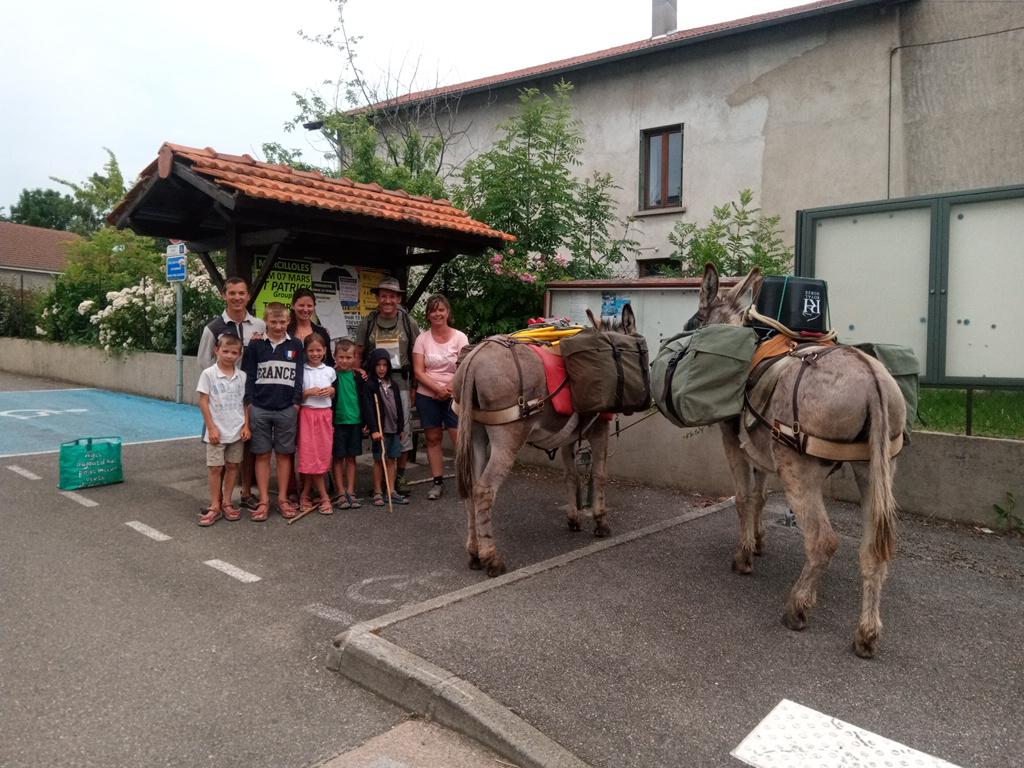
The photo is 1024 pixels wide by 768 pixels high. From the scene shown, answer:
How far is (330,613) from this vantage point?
433 centimetres

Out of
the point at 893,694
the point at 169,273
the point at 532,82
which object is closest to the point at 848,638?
the point at 893,694

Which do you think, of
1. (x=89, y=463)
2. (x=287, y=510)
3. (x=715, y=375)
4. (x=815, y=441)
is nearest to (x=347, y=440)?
(x=287, y=510)

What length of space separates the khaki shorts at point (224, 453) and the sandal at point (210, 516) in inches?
16.7

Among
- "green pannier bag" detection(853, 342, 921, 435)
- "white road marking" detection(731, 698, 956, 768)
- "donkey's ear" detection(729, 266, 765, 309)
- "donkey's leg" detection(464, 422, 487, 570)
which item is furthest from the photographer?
"donkey's leg" detection(464, 422, 487, 570)

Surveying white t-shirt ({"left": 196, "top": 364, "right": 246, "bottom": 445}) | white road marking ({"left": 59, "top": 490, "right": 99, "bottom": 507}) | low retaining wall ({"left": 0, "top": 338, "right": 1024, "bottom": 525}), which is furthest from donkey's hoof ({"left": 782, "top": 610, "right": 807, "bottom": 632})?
white road marking ({"left": 59, "top": 490, "right": 99, "bottom": 507})

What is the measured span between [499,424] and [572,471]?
4.42 ft

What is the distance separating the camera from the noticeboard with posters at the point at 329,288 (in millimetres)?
7531

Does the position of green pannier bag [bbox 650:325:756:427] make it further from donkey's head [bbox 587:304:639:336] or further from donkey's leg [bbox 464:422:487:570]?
donkey's leg [bbox 464:422:487:570]

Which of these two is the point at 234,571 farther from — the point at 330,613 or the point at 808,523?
the point at 808,523

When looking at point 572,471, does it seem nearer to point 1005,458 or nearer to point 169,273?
point 1005,458

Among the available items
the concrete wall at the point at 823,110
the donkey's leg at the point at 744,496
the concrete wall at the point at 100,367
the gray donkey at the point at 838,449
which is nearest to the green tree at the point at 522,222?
the donkey's leg at the point at 744,496

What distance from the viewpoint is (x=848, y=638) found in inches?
155

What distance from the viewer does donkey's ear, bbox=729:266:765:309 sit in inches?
186

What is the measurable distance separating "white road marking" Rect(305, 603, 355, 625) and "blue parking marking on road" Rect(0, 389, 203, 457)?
6.64 m
